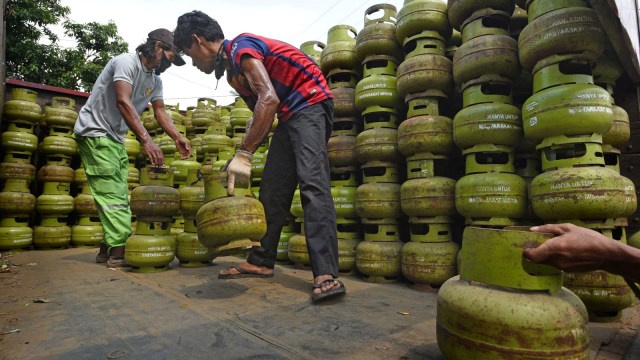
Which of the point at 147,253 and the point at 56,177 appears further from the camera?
the point at 56,177

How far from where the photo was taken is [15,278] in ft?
10.9

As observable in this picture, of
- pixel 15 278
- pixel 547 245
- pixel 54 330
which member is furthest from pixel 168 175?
pixel 547 245

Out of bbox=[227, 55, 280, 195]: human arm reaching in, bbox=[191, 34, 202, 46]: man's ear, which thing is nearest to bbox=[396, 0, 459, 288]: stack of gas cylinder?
bbox=[227, 55, 280, 195]: human arm reaching in

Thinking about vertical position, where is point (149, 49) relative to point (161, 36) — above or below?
below

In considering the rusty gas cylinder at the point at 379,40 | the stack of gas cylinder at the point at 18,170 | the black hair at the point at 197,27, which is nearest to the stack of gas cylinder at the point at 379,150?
the rusty gas cylinder at the point at 379,40

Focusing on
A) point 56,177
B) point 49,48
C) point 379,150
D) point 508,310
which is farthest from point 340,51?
point 49,48

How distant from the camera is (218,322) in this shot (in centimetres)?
198

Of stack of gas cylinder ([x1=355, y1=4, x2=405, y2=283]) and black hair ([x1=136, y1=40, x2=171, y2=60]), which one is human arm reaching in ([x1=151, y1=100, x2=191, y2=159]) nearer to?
black hair ([x1=136, y1=40, x2=171, y2=60])

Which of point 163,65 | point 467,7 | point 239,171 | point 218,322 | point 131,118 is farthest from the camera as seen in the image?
point 163,65

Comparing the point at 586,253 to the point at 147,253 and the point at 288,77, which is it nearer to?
the point at 288,77

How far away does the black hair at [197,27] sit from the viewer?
9.93 feet

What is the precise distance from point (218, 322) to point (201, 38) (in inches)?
93.3

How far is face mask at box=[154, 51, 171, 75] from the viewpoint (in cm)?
426

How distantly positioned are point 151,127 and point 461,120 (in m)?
7.10
